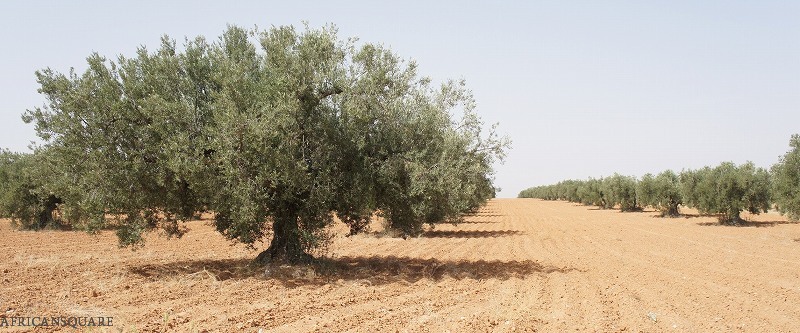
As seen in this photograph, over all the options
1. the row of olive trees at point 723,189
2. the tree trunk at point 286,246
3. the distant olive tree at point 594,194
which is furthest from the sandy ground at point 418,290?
the distant olive tree at point 594,194

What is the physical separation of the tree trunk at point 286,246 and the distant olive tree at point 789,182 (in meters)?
30.9

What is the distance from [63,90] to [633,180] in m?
80.2

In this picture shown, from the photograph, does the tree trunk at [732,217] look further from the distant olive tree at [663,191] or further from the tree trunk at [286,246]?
the tree trunk at [286,246]

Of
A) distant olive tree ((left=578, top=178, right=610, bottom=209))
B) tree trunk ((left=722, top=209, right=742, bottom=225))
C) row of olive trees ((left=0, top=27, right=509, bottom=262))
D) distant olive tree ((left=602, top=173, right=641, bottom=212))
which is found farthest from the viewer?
distant olive tree ((left=578, top=178, right=610, bottom=209))

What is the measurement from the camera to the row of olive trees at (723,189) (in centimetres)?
3234

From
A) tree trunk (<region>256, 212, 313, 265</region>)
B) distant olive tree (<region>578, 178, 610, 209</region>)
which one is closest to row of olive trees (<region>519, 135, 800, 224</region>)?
distant olive tree (<region>578, 178, 610, 209</region>)

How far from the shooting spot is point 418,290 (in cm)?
1467

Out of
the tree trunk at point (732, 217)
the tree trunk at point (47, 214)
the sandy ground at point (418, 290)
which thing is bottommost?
the sandy ground at point (418, 290)

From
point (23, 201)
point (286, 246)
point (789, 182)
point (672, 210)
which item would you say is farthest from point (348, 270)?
point (672, 210)

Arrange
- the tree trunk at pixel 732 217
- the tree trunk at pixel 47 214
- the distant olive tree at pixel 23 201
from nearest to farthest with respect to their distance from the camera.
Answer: the distant olive tree at pixel 23 201
the tree trunk at pixel 47 214
the tree trunk at pixel 732 217

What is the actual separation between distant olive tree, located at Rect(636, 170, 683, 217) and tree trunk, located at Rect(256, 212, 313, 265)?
55.8m

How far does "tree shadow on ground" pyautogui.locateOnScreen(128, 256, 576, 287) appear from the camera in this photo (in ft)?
53.8

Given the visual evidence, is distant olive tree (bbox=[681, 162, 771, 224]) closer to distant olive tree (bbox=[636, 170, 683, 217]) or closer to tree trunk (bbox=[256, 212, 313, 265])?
distant olive tree (bbox=[636, 170, 683, 217])

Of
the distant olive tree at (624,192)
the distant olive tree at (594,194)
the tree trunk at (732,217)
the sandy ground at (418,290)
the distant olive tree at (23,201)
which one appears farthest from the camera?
the distant olive tree at (594,194)
